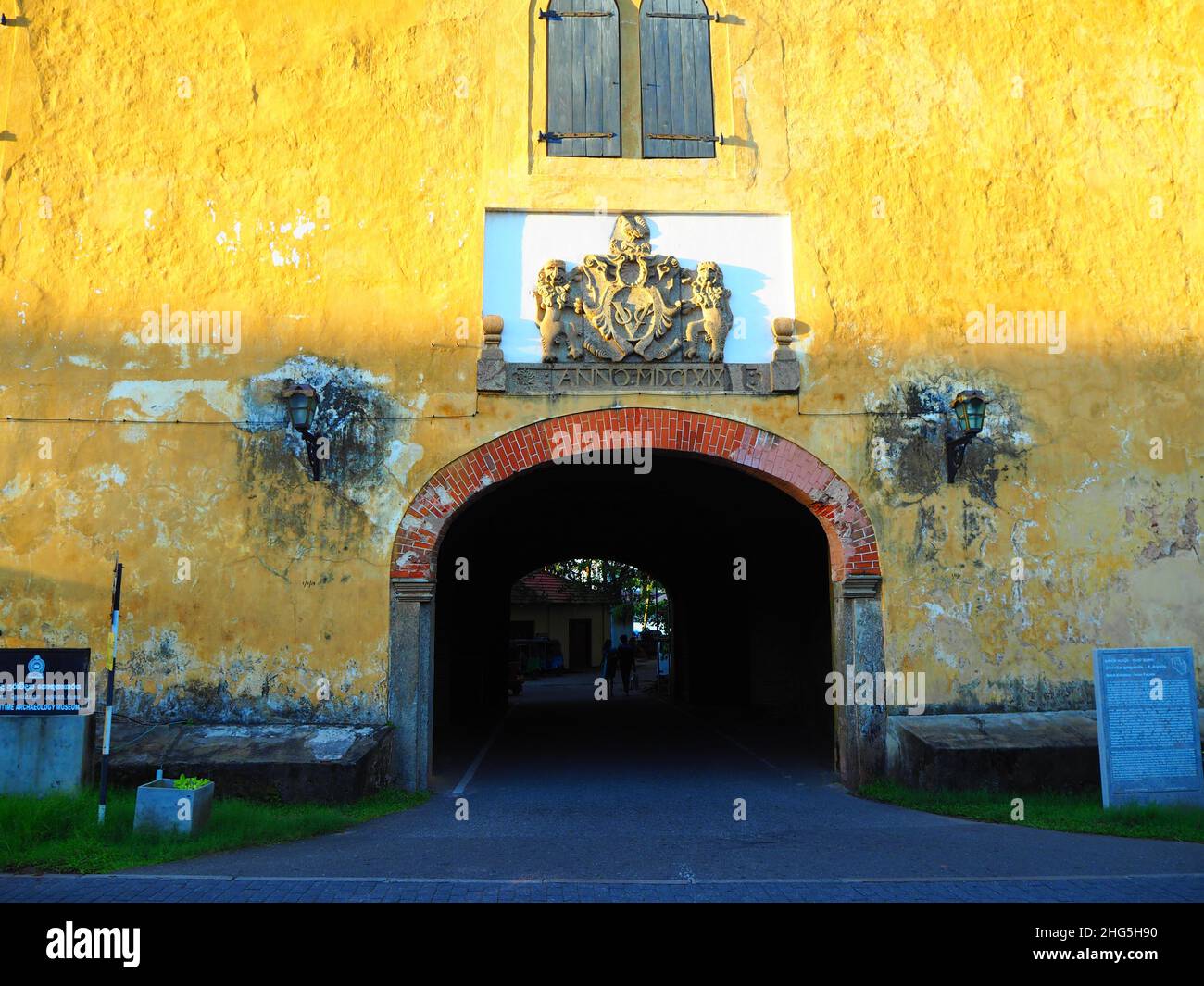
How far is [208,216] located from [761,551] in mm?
10713

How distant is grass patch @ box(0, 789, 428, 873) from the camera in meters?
6.58

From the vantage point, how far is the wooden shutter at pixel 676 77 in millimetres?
10523

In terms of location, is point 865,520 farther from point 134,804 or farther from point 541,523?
point 541,523

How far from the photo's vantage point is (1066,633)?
32.1 ft

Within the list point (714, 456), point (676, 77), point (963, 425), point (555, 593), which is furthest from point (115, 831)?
point (555, 593)

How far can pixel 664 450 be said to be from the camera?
990 cm

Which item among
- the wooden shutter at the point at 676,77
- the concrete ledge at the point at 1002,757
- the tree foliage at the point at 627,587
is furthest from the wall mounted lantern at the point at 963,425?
the tree foliage at the point at 627,587

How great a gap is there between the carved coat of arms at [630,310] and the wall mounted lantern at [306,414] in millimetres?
2209

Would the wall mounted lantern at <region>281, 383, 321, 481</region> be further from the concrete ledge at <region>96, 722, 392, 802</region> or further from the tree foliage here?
the tree foliage

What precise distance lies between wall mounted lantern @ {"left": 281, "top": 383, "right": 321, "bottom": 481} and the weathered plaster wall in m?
0.19

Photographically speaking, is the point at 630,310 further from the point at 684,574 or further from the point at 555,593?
the point at 555,593

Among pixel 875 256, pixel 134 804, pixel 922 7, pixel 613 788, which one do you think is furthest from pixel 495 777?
Result: pixel 922 7

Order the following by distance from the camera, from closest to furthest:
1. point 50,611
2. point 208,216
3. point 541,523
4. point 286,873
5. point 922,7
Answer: point 286,873 → point 50,611 → point 208,216 → point 922,7 → point 541,523

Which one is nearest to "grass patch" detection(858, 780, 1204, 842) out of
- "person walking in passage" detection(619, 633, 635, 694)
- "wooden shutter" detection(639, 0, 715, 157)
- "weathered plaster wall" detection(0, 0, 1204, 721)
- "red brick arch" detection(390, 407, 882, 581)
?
"weathered plaster wall" detection(0, 0, 1204, 721)
